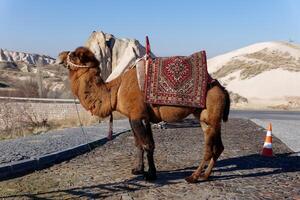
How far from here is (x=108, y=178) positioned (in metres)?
8.32

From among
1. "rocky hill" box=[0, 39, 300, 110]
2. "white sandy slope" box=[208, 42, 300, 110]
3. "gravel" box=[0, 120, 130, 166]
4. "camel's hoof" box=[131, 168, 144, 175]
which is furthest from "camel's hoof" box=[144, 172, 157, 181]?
"white sandy slope" box=[208, 42, 300, 110]

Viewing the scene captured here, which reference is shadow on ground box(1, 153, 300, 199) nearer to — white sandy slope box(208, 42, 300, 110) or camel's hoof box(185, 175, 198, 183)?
camel's hoof box(185, 175, 198, 183)

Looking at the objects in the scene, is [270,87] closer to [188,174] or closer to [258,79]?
[258,79]

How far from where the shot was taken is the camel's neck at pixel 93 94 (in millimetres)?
8203

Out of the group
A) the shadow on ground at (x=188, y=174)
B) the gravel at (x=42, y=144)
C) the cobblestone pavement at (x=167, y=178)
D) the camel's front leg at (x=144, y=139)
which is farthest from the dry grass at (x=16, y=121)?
the camel's front leg at (x=144, y=139)

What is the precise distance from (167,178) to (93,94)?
6.47ft

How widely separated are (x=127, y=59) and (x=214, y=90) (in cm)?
2774

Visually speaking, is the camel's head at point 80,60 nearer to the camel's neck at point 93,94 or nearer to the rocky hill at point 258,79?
the camel's neck at point 93,94

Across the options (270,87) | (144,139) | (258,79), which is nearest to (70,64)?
(144,139)

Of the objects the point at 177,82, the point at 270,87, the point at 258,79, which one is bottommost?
the point at 270,87

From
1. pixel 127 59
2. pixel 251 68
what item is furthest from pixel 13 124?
pixel 251 68

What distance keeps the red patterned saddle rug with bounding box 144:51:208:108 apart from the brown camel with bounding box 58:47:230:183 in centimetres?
15

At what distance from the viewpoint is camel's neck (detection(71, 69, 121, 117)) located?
8203 mm

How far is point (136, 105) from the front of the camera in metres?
7.97
